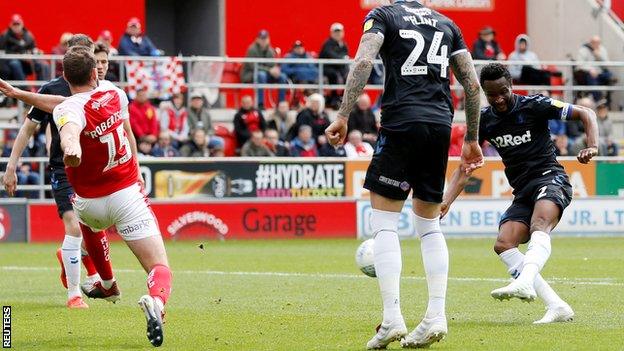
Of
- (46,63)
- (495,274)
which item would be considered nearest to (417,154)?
(495,274)

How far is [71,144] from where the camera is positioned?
8133 mm

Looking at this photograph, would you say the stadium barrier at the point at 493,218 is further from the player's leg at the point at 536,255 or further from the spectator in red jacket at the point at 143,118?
the player's leg at the point at 536,255

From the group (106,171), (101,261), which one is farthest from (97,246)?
(106,171)

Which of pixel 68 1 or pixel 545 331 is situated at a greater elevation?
pixel 68 1

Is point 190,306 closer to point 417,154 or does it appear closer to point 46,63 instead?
point 417,154

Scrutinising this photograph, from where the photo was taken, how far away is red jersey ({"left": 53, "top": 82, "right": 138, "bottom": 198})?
8.75 meters

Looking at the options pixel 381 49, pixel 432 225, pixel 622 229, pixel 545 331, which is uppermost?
pixel 381 49

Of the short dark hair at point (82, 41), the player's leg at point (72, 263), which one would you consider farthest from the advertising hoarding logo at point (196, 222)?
the short dark hair at point (82, 41)

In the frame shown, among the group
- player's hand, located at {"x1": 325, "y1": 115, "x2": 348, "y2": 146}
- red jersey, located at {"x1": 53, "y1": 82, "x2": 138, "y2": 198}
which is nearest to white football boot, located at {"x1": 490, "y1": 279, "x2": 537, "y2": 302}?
player's hand, located at {"x1": 325, "y1": 115, "x2": 348, "y2": 146}

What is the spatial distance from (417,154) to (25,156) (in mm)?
15953

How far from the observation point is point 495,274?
15055 mm

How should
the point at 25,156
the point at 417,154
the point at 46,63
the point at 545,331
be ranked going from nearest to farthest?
1. the point at 417,154
2. the point at 545,331
3. the point at 25,156
4. the point at 46,63

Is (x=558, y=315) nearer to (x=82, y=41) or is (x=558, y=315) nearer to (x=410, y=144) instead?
(x=410, y=144)

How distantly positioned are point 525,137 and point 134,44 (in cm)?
1581
